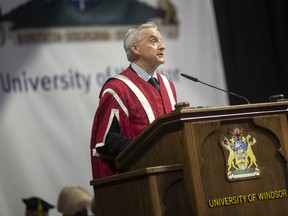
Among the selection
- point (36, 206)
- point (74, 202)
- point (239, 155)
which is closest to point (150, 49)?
point (239, 155)

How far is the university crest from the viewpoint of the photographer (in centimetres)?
330

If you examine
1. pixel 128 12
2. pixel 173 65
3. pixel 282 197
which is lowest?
pixel 282 197

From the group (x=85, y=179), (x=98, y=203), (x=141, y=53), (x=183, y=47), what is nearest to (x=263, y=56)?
(x=183, y=47)

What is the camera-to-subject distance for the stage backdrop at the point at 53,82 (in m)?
5.48

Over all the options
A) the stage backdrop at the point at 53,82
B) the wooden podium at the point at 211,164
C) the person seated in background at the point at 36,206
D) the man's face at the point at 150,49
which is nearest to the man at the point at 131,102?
the man's face at the point at 150,49

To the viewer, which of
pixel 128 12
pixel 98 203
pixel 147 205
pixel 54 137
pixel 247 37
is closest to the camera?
pixel 147 205

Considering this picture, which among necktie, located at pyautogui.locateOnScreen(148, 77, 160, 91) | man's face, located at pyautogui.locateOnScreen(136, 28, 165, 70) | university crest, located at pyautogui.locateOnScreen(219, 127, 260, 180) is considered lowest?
university crest, located at pyautogui.locateOnScreen(219, 127, 260, 180)

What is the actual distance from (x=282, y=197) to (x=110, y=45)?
2875 millimetres

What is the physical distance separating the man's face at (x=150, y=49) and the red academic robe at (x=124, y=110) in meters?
0.13

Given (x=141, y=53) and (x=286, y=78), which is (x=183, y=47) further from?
(x=141, y=53)

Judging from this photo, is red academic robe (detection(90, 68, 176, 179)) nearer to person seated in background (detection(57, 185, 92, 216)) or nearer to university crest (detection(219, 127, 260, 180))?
university crest (detection(219, 127, 260, 180))

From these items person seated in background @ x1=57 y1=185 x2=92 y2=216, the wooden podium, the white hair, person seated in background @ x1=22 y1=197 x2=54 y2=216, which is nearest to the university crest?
the wooden podium

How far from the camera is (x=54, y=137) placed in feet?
18.4

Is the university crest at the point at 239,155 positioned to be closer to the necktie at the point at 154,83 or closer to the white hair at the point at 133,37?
the necktie at the point at 154,83
